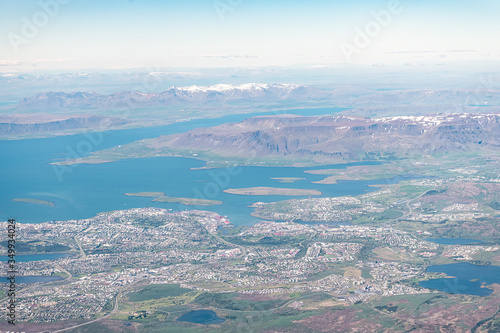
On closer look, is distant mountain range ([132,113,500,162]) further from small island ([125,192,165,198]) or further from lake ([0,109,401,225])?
small island ([125,192,165,198])

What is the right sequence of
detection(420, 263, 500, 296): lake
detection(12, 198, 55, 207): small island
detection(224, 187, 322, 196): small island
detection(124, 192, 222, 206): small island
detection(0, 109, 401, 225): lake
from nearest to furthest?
detection(420, 263, 500, 296): lake < detection(0, 109, 401, 225): lake < detection(124, 192, 222, 206): small island < detection(12, 198, 55, 207): small island < detection(224, 187, 322, 196): small island

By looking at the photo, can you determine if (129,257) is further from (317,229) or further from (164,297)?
(317,229)

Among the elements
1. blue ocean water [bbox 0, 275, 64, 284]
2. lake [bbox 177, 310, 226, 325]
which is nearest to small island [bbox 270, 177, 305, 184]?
blue ocean water [bbox 0, 275, 64, 284]

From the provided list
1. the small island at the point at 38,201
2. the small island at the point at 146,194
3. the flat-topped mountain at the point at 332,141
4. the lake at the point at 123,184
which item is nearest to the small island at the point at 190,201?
the lake at the point at 123,184

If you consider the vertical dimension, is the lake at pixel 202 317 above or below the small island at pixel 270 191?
below

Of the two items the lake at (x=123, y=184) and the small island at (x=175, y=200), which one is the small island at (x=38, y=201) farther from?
the small island at (x=175, y=200)

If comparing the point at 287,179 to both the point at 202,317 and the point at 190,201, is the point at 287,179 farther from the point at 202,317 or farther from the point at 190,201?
the point at 202,317
